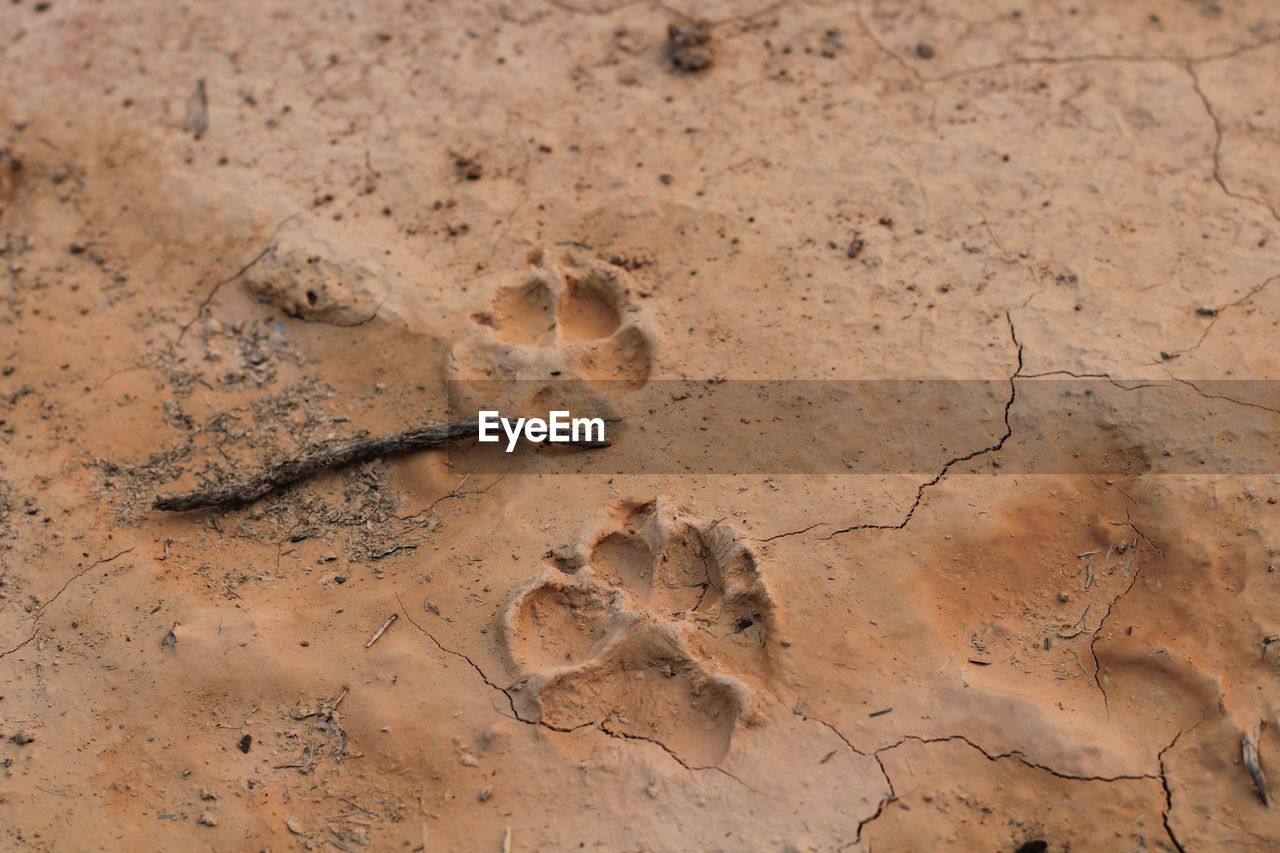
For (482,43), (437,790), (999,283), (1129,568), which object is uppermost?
(482,43)

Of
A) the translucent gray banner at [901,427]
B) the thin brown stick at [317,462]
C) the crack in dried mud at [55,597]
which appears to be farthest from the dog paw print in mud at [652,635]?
the crack in dried mud at [55,597]

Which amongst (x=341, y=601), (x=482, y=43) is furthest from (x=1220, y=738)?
(x=482, y=43)

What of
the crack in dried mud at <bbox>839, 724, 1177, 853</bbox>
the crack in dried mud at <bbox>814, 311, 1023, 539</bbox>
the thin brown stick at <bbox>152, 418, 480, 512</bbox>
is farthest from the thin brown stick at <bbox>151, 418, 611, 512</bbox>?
the crack in dried mud at <bbox>839, 724, 1177, 853</bbox>

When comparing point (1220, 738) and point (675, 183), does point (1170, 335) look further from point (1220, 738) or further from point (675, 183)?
point (675, 183)

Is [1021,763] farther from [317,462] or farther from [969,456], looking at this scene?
[317,462]

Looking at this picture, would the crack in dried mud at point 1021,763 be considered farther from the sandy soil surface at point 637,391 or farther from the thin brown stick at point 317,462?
the thin brown stick at point 317,462

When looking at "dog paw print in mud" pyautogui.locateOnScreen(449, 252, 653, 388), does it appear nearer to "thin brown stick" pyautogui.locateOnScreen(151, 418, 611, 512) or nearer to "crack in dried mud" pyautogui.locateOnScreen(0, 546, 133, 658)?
"thin brown stick" pyautogui.locateOnScreen(151, 418, 611, 512)

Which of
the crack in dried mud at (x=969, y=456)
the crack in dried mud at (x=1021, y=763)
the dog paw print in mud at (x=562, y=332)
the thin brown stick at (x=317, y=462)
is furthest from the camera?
the dog paw print in mud at (x=562, y=332)
